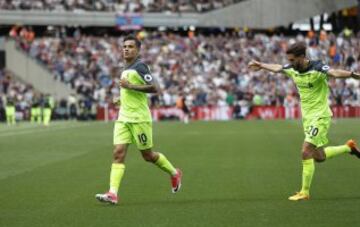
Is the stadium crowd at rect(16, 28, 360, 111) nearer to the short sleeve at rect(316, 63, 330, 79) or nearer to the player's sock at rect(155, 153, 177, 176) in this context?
the player's sock at rect(155, 153, 177, 176)

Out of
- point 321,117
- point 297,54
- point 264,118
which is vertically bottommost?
point 264,118

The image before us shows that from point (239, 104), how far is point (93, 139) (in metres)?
24.6

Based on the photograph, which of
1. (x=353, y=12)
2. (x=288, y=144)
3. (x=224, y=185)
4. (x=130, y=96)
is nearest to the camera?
(x=130, y=96)

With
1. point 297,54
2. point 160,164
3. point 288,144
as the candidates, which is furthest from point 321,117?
point 288,144

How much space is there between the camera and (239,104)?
53781 mm

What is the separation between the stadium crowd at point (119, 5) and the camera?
195ft

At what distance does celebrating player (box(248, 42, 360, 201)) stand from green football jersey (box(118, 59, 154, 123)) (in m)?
1.65

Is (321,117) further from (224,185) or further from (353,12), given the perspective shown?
(353,12)

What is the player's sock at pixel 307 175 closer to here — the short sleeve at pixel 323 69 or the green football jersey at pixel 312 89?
the green football jersey at pixel 312 89

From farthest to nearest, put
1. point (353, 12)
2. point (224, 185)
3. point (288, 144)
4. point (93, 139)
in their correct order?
point (353, 12), point (93, 139), point (288, 144), point (224, 185)

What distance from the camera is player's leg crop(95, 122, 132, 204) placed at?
11812 mm

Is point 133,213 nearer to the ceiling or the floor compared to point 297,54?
nearer to the floor

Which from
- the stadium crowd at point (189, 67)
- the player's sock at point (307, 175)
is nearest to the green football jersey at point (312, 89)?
the player's sock at point (307, 175)

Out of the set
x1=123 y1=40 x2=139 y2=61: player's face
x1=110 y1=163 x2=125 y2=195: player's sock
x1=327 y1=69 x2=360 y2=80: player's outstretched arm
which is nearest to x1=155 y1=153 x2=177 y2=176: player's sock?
x1=110 y1=163 x2=125 y2=195: player's sock
